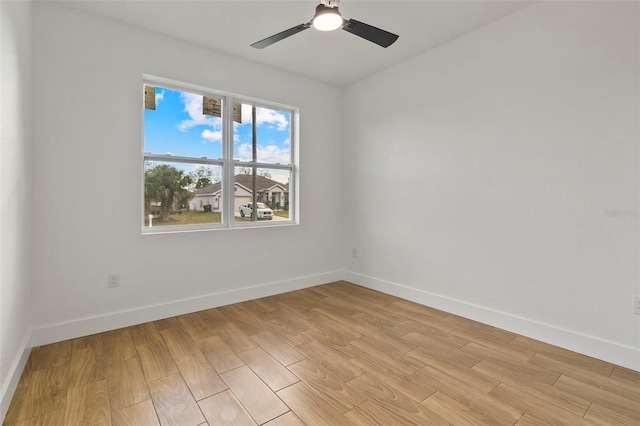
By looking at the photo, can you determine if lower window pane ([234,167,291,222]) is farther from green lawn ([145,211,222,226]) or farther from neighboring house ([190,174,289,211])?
green lawn ([145,211,222,226])

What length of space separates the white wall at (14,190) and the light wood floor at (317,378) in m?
0.24

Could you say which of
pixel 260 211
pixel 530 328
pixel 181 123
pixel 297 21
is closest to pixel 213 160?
pixel 181 123

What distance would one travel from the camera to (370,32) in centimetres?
201

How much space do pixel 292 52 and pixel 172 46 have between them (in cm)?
118

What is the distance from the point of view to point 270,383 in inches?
75.0

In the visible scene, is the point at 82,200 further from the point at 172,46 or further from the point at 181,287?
the point at 172,46

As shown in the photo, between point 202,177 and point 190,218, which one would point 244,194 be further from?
point 190,218

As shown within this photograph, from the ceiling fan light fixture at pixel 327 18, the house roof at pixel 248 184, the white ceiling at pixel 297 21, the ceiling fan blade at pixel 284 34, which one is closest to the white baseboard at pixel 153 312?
the house roof at pixel 248 184

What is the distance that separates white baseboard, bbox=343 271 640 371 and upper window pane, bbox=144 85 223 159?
8.69ft

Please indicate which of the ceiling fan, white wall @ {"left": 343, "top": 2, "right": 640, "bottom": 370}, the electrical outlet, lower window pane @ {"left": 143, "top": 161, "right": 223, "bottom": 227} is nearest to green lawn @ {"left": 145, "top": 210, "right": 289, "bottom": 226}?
lower window pane @ {"left": 143, "top": 161, "right": 223, "bottom": 227}

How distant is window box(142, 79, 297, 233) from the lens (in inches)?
118

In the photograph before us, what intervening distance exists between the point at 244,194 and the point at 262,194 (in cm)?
25

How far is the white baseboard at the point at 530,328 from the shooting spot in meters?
2.14

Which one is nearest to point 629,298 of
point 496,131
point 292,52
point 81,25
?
point 496,131
